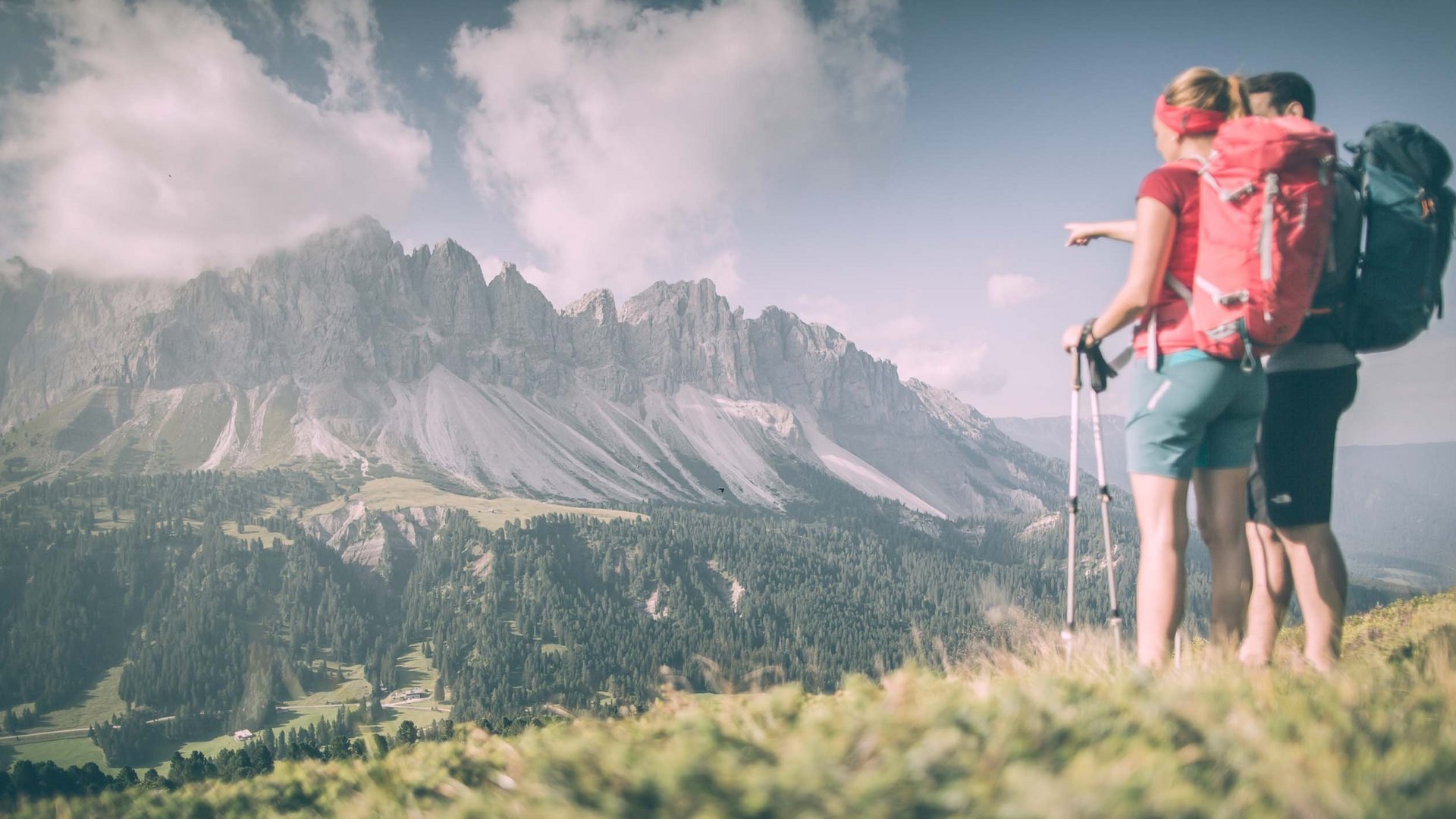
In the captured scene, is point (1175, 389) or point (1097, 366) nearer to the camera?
point (1175, 389)

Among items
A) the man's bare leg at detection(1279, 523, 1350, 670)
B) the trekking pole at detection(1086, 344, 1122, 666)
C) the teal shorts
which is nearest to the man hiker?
the man's bare leg at detection(1279, 523, 1350, 670)

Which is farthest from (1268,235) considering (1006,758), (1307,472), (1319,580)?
(1006,758)

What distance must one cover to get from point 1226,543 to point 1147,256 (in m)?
2.06

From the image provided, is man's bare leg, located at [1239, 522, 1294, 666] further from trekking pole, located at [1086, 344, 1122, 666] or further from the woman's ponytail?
the woman's ponytail

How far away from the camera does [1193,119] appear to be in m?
4.62

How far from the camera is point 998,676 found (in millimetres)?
4723

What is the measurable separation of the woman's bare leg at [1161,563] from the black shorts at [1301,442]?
902 mm

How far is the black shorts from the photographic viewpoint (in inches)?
189

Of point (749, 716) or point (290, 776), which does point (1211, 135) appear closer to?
point (749, 716)

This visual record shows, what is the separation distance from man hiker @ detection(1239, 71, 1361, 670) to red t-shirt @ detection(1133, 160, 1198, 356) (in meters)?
1.05

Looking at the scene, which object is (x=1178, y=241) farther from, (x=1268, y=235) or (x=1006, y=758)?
(x=1006, y=758)

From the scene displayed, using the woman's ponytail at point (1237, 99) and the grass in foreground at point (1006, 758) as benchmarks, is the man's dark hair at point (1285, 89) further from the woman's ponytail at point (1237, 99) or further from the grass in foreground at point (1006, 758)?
the grass in foreground at point (1006, 758)

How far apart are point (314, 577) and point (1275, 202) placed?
652 ft

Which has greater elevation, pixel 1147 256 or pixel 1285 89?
pixel 1285 89
